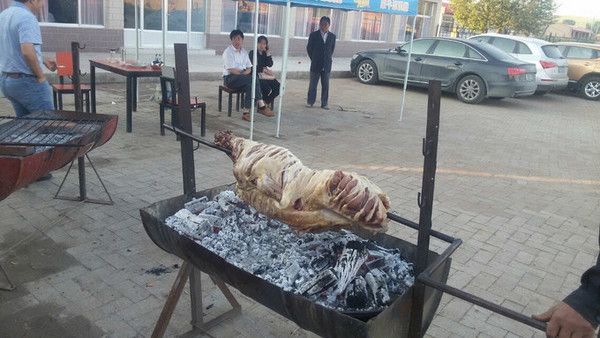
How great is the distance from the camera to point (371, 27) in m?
22.7

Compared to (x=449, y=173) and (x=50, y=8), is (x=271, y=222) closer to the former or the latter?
(x=449, y=173)

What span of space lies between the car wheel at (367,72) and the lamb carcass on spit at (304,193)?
474 inches

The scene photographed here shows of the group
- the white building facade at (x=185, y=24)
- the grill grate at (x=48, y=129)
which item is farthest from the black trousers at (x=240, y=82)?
the grill grate at (x=48, y=129)

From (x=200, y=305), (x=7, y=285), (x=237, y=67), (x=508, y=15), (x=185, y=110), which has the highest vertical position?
(x=508, y=15)

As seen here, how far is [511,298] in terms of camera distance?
12.1 feet

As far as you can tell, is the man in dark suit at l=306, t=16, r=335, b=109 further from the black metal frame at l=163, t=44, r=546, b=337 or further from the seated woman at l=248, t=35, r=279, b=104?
the black metal frame at l=163, t=44, r=546, b=337

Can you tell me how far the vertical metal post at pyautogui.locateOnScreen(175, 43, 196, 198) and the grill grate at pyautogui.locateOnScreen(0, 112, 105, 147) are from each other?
1320mm

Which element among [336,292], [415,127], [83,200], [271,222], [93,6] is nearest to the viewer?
[336,292]

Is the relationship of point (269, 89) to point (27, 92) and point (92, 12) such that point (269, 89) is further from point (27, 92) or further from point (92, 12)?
point (92, 12)

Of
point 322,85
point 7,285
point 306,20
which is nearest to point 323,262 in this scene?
point 7,285

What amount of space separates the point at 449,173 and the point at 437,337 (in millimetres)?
3813

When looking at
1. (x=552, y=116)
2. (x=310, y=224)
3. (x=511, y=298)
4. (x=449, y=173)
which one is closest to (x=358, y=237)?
(x=310, y=224)

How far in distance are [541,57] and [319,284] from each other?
531 inches

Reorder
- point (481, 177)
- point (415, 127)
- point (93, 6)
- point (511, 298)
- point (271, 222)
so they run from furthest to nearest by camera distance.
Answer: point (93, 6) < point (415, 127) < point (481, 177) < point (511, 298) < point (271, 222)
